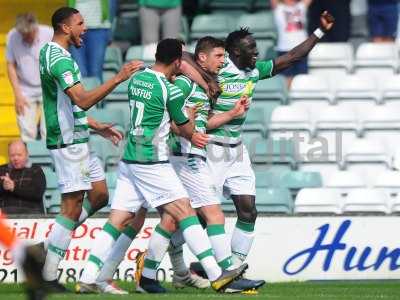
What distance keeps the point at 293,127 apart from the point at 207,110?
3716 millimetres

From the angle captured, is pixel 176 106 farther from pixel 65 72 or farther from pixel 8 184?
pixel 8 184

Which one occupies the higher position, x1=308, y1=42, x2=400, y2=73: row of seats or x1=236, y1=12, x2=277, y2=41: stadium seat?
x1=236, y1=12, x2=277, y2=41: stadium seat

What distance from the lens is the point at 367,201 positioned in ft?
47.7

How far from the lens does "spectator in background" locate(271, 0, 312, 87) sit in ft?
54.3

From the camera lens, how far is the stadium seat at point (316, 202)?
14.5 metres

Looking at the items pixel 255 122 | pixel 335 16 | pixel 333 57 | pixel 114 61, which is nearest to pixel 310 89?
pixel 333 57

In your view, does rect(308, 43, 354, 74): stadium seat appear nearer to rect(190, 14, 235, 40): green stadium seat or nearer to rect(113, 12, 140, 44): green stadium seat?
rect(190, 14, 235, 40): green stadium seat

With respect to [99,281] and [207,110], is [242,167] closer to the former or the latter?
[207,110]

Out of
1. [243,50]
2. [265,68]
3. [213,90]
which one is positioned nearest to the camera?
[213,90]

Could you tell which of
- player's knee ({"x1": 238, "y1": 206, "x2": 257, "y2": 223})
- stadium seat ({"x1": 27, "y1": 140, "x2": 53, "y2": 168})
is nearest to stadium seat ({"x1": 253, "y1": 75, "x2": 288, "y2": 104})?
stadium seat ({"x1": 27, "y1": 140, "x2": 53, "y2": 168})

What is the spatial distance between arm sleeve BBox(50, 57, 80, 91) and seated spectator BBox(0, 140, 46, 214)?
2.81m

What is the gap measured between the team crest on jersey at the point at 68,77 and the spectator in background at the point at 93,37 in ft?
16.6

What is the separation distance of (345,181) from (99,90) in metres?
4.65

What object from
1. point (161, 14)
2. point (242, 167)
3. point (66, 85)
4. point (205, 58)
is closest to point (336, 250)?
point (242, 167)
